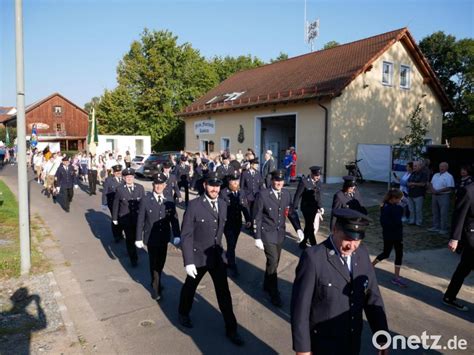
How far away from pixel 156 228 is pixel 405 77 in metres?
21.3

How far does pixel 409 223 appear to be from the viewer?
11250 millimetres

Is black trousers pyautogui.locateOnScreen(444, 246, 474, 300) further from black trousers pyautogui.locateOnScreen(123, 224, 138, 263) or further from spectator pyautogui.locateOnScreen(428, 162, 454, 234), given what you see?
black trousers pyautogui.locateOnScreen(123, 224, 138, 263)

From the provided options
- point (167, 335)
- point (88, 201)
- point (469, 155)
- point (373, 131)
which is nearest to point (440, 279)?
point (167, 335)

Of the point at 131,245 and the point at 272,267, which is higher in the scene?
the point at 272,267

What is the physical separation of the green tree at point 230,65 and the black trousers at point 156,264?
44730 mm

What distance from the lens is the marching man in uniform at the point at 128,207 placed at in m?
7.78

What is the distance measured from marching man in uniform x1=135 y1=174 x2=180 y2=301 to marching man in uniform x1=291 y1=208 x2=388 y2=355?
3508 mm

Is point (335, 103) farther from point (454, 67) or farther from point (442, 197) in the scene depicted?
point (454, 67)

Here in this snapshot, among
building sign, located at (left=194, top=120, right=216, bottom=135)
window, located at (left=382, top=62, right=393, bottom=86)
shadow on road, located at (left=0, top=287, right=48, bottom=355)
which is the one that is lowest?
shadow on road, located at (left=0, top=287, right=48, bottom=355)

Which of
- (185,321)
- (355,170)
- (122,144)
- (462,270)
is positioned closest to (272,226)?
(185,321)

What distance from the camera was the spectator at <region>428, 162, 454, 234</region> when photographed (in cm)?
1002

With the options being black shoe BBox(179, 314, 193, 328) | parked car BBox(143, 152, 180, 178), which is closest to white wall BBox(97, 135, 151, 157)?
parked car BBox(143, 152, 180, 178)

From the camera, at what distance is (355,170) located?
64.7 feet

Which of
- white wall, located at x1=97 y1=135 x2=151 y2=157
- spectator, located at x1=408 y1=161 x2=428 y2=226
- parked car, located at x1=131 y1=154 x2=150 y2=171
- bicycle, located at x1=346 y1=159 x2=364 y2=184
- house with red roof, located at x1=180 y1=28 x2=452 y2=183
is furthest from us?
white wall, located at x1=97 y1=135 x2=151 y2=157
